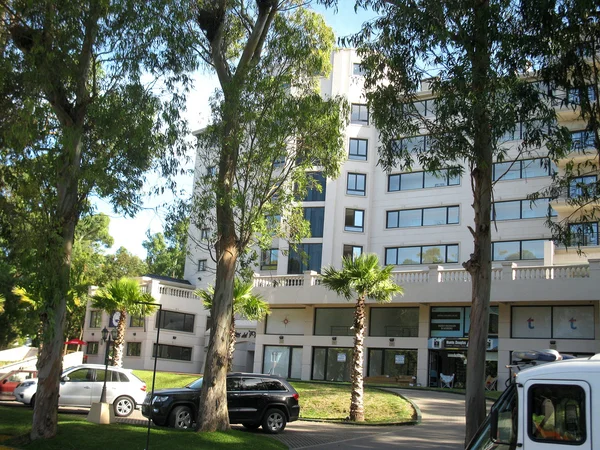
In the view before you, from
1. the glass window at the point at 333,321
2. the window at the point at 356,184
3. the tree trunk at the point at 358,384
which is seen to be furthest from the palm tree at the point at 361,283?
the window at the point at 356,184

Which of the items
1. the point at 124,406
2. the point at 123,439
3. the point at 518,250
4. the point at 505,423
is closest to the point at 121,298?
the point at 124,406

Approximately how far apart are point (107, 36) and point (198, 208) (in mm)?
5156

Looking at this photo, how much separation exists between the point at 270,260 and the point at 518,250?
17.2 metres

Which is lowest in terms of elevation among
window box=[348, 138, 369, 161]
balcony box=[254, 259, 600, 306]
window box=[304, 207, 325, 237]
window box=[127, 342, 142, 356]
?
window box=[127, 342, 142, 356]

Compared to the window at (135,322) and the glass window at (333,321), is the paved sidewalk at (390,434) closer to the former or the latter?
the glass window at (333,321)

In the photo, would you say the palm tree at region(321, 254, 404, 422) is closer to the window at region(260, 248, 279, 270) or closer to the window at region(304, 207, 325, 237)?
the window at region(304, 207, 325, 237)

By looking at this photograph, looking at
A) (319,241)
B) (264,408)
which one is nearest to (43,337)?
(264,408)

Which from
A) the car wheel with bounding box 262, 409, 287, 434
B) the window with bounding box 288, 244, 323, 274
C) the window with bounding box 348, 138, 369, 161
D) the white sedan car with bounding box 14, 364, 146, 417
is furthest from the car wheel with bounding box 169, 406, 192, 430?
the window with bounding box 348, 138, 369, 161

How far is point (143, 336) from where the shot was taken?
48.2m

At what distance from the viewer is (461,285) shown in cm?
3706

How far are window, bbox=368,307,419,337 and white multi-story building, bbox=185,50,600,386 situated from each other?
62 mm

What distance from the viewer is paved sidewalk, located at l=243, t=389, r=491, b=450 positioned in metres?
18.1

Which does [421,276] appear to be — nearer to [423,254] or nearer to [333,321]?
[423,254]

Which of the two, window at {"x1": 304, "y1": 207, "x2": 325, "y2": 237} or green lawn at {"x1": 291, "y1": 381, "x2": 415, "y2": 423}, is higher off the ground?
window at {"x1": 304, "y1": 207, "x2": 325, "y2": 237}
